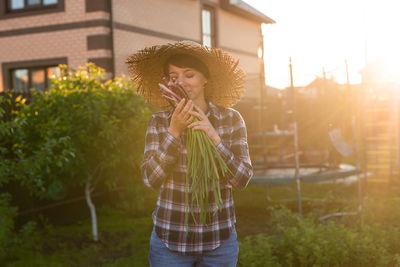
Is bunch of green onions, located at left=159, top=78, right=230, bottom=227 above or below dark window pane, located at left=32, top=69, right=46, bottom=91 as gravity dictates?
below

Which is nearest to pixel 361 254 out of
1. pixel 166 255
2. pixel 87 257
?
pixel 166 255

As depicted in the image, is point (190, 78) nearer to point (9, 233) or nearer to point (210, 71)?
point (210, 71)

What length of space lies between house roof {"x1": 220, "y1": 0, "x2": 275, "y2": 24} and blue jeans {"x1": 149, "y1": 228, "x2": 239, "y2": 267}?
19041mm

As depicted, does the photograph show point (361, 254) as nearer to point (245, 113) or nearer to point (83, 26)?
point (83, 26)

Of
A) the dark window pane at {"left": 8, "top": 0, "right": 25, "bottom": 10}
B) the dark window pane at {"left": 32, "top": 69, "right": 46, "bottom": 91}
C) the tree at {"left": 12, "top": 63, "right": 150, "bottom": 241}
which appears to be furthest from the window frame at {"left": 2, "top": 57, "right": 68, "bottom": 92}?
the tree at {"left": 12, "top": 63, "right": 150, "bottom": 241}

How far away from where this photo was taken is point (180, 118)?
2074 millimetres

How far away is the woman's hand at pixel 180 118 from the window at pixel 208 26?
56.8 ft

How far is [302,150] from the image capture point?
498 inches

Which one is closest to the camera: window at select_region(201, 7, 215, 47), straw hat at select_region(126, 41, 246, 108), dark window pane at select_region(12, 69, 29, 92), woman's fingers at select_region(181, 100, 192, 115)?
woman's fingers at select_region(181, 100, 192, 115)

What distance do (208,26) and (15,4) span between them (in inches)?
335

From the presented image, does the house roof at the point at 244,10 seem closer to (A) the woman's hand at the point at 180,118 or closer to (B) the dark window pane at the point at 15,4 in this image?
(B) the dark window pane at the point at 15,4

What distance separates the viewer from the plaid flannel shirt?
7.08 feet

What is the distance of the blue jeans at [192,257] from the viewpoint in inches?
85.9

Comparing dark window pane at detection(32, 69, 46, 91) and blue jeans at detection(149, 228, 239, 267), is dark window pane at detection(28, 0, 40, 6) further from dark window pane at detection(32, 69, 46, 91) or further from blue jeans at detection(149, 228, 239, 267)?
blue jeans at detection(149, 228, 239, 267)
